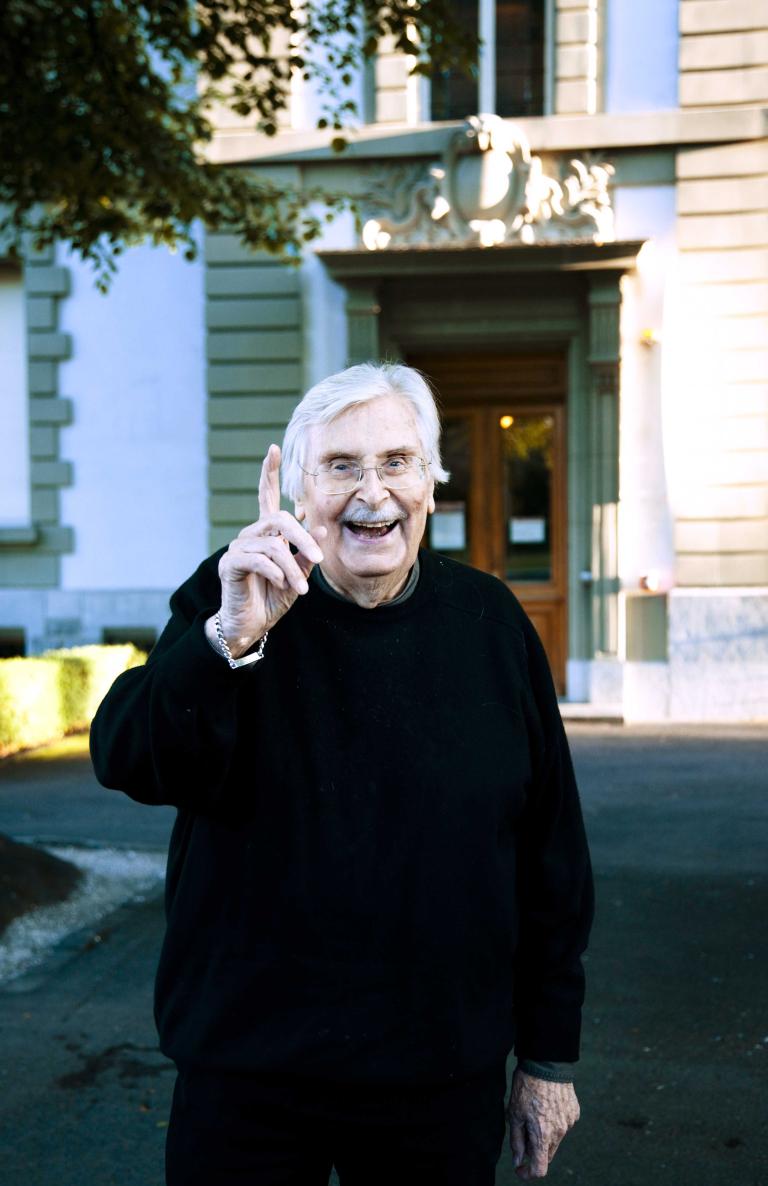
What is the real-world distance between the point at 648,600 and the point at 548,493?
61.9 inches

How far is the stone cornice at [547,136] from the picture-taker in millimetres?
11359

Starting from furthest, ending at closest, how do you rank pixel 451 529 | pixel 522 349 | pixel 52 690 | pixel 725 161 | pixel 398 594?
pixel 451 529, pixel 522 349, pixel 725 161, pixel 52 690, pixel 398 594

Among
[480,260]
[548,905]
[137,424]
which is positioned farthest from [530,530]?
[548,905]

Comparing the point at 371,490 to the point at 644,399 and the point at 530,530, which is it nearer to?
the point at 644,399

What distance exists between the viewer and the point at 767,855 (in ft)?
23.0

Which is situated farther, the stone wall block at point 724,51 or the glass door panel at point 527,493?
the glass door panel at point 527,493

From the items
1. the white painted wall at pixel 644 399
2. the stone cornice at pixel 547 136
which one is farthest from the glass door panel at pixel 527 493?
the stone cornice at pixel 547 136

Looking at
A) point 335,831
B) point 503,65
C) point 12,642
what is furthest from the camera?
point 12,642

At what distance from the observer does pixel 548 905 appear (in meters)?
2.42

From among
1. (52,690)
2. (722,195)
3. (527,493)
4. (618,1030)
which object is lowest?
(618,1030)

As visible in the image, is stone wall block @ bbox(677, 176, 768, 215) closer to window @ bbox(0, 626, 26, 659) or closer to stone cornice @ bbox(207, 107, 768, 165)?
stone cornice @ bbox(207, 107, 768, 165)

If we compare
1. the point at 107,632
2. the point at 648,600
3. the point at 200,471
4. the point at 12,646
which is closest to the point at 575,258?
the point at 648,600

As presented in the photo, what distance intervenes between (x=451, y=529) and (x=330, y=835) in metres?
10.7

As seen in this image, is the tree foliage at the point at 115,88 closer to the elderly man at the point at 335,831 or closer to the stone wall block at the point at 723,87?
the stone wall block at the point at 723,87
